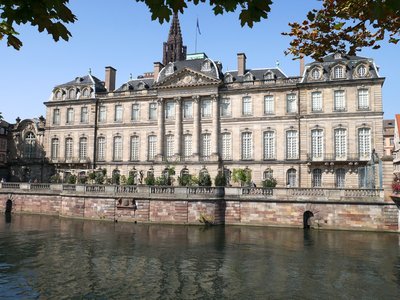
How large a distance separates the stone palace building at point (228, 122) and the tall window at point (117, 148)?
0.13 meters

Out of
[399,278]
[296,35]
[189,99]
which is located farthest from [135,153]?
[296,35]

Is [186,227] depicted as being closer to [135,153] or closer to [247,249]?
[247,249]

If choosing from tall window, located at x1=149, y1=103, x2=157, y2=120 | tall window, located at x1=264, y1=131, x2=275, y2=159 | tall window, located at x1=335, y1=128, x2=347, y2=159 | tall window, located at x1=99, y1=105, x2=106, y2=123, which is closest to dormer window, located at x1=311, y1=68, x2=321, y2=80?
tall window, located at x1=335, y1=128, x2=347, y2=159

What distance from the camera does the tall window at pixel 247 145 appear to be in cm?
4153

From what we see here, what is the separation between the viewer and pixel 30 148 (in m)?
50.1

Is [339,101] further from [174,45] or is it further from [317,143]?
[174,45]

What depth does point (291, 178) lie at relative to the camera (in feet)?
131

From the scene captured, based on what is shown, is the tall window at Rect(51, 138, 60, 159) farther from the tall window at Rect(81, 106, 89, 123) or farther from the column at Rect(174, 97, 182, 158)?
the column at Rect(174, 97, 182, 158)

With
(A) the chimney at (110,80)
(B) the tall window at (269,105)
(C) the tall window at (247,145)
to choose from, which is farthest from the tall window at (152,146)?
(B) the tall window at (269,105)

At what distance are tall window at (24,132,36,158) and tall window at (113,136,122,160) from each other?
1183 centimetres

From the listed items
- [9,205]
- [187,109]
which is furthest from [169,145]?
[9,205]

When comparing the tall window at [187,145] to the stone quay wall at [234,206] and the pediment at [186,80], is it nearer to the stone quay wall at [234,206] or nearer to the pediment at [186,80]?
the pediment at [186,80]

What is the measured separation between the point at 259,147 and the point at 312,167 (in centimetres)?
598

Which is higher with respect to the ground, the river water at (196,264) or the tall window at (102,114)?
the tall window at (102,114)
